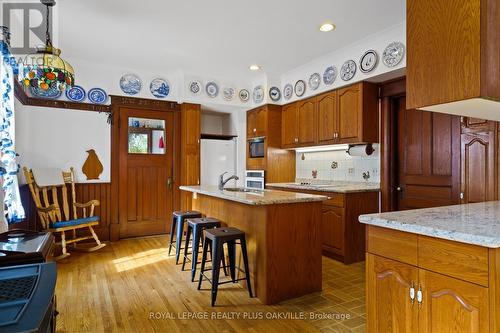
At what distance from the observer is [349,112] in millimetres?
3822

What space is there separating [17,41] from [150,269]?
266 cm

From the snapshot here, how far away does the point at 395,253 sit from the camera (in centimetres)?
141

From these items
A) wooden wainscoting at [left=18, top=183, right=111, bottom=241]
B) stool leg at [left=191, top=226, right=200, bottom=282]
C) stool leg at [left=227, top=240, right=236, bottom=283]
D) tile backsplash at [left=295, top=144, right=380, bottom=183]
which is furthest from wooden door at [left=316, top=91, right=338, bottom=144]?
wooden wainscoting at [left=18, top=183, right=111, bottom=241]

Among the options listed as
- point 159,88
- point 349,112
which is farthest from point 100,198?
point 349,112

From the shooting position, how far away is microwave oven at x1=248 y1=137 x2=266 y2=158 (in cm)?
507

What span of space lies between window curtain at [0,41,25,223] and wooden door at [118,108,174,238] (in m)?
1.70

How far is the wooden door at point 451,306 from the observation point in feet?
3.67

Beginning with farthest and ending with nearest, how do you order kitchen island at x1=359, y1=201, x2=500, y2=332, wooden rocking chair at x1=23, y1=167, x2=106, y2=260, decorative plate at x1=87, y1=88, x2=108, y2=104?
decorative plate at x1=87, y1=88, x2=108, y2=104, wooden rocking chair at x1=23, y1=167, x2=106, y2=260, kitchen island at x1=359, y1=201, x2=500, y2=332

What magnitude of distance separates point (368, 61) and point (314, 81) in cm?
93

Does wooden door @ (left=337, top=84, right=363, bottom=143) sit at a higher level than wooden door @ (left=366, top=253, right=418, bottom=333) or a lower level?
higher

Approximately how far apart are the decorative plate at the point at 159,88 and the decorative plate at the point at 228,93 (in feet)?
3.02

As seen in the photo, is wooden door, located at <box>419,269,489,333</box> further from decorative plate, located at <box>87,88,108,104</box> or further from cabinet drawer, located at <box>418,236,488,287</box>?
decorative plate, located at <box>87,88,108,104</box>

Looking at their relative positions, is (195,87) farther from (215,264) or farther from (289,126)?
(215,264)

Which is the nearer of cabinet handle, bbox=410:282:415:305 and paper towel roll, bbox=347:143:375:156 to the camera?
cabinet handle, bbox=410:282:415:305
